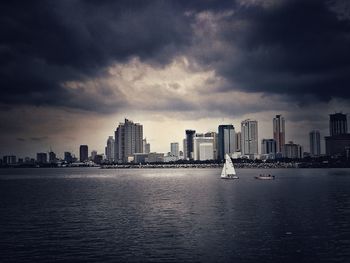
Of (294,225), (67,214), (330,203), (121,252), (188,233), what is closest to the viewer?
(121,252)

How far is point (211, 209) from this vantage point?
94438mm

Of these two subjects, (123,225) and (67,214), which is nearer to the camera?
(123,225)

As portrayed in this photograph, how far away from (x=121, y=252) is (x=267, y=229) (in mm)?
26403

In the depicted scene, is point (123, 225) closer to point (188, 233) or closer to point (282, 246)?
point (188, 233)

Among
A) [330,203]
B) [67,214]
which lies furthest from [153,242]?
[330,203]

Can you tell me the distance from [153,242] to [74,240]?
12.1 metres

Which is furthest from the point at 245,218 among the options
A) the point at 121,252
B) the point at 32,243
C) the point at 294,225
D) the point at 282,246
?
the point at 32,243

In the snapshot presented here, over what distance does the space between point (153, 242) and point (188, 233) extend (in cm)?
802

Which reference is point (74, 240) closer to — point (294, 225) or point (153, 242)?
point (153, 242)

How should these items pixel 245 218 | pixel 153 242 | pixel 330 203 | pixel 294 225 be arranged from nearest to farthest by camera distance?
pixel 153 242, pixel 294 225, pixel 245 218, pixel 330 203

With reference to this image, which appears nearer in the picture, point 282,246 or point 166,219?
point 282,246

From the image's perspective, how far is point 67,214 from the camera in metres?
89.5

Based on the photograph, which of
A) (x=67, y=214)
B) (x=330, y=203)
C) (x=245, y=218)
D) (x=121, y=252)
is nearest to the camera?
(x=121, y=252)

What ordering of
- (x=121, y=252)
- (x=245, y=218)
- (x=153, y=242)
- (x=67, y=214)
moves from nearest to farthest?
(x=121, y=252)
(x=153, y=242)
(x=245, y=218)
(x=67, y=214)
